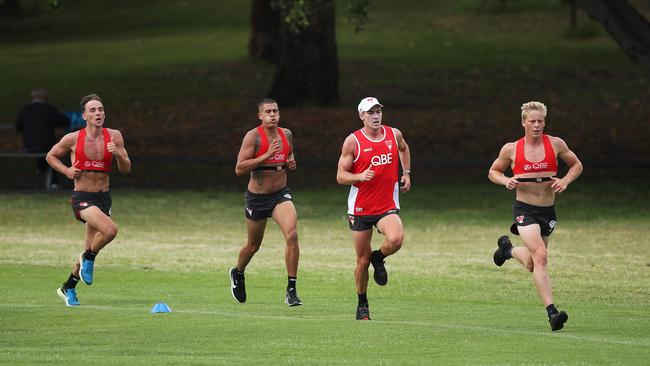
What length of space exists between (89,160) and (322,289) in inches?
155

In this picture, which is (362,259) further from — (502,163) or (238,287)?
(238,287)

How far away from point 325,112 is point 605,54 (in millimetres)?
17041

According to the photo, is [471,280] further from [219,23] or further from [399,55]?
[219,23]

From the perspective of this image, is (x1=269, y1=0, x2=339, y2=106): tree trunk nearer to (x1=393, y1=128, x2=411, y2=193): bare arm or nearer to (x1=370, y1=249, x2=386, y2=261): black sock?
(x1=393, y1=128, x2=411, y2=193): bare arm

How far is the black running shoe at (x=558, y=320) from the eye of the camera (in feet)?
47.3

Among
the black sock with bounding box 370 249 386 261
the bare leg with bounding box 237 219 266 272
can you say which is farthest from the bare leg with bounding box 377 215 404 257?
the bare leg with bounding box 237 219 266 272

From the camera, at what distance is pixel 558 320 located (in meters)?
14.5

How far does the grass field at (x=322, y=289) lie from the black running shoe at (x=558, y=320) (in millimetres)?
119

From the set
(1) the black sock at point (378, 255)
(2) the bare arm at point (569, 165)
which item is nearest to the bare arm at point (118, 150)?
(1) the black sock at point (378, 255)

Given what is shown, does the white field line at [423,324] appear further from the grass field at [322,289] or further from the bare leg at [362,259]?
the bare leg at [362,259]

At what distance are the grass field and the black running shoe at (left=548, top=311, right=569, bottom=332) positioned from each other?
0.12 m

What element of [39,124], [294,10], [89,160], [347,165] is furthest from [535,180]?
[39,124]

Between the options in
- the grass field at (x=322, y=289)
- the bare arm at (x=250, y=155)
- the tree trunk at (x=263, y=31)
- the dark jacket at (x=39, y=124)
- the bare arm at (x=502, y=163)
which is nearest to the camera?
the grass field at (x=322, y=289)

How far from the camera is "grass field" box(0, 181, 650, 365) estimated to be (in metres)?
13.6
